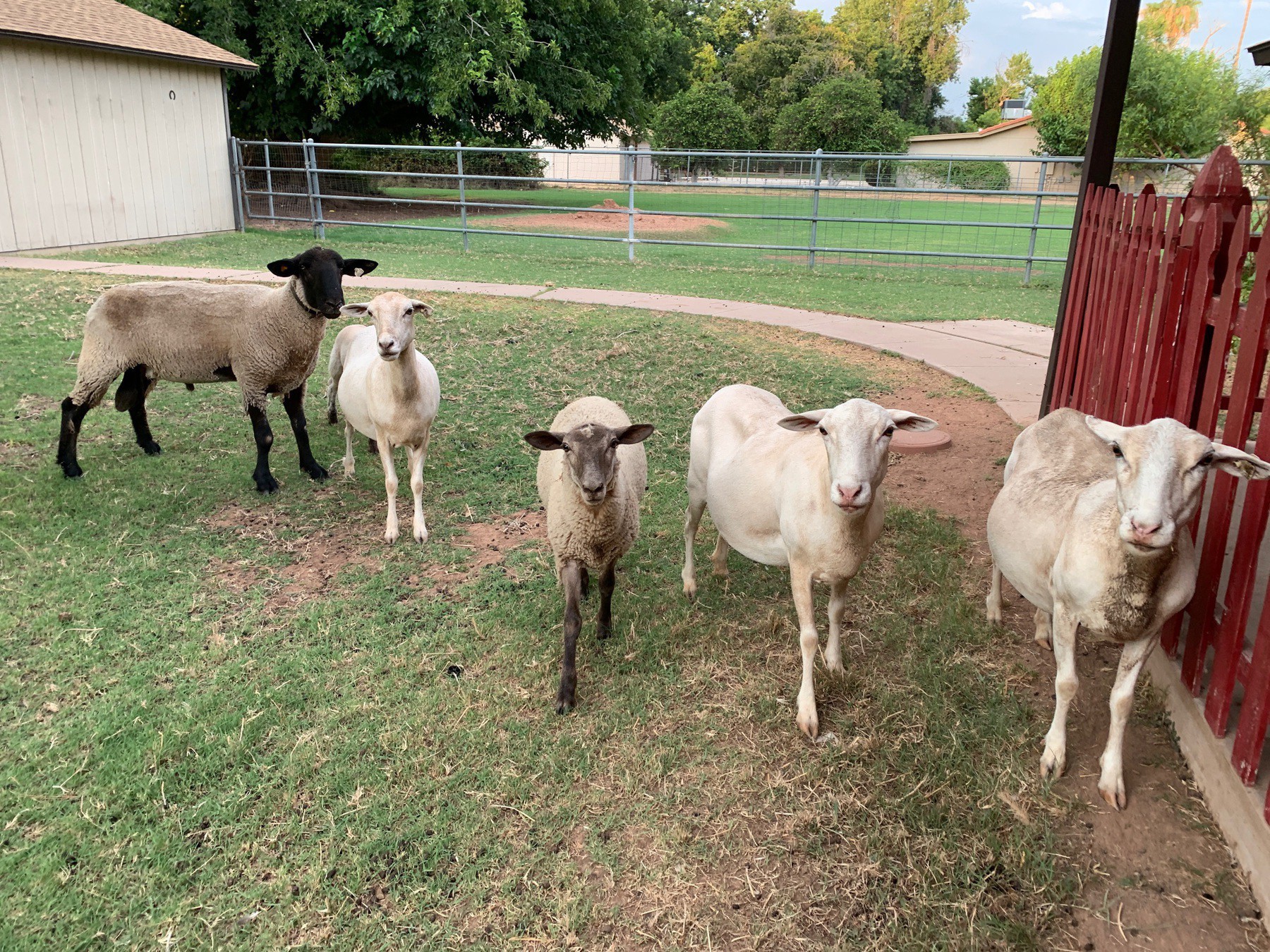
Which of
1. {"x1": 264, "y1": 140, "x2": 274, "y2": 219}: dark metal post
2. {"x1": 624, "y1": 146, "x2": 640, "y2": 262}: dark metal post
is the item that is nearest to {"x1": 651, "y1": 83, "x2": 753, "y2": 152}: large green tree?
{"x1": 264, "y1": 140, "x2": 274, "y2": 219}: dark metal post

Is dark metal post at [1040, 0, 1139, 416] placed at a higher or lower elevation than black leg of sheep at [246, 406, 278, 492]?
higher

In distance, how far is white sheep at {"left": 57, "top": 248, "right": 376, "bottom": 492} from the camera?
5406mm

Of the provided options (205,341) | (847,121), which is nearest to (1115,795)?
(205,341)

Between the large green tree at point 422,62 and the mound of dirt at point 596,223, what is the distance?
233cm

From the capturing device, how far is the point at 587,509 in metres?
3.62

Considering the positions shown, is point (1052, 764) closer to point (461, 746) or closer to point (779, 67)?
point (461, 746)

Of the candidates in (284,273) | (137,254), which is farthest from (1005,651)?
(137,254)

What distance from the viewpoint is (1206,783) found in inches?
108

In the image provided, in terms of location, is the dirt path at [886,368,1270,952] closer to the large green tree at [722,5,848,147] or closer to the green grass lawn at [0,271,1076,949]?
the green grass lawn at [0,271,1076,949]

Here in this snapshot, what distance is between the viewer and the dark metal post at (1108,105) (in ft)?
16.9

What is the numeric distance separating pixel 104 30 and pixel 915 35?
265ft

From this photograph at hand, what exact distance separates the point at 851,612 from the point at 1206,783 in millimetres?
1582

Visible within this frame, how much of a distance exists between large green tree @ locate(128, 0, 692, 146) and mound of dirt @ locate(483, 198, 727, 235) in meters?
2.33

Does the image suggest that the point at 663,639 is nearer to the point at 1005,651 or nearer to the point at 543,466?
the point at 543,466
